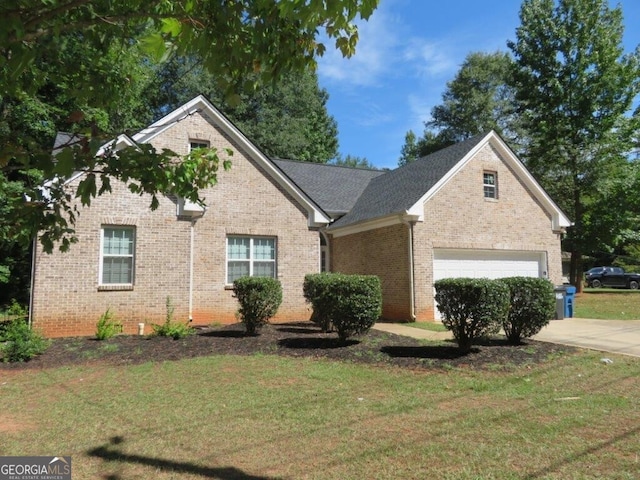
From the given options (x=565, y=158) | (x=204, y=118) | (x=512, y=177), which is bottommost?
(x=512, y=177)

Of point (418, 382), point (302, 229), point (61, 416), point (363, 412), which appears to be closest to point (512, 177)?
point (302, 229)

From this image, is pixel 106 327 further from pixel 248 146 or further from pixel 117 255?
pixel 248 146

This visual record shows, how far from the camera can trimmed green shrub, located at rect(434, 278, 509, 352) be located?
8.61m

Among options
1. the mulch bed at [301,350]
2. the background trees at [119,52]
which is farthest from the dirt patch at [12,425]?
the mulch bed at [301,350]

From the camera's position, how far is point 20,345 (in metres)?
8.90

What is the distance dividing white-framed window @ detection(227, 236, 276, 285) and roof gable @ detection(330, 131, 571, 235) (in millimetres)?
4016

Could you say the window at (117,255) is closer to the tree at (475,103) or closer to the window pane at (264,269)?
the window pane at (264,269)

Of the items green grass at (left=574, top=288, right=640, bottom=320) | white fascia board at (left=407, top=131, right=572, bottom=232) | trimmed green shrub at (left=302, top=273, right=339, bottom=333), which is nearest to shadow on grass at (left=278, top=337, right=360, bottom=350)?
trimmed green shrub at (left=302, top=273, right=339, bottom=333)

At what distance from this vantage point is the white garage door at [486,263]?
52.5 feet

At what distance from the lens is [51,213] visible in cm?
406

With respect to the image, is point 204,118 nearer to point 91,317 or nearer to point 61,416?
point 91,317

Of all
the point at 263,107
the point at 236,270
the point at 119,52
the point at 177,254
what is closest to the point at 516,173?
the point at 236,270

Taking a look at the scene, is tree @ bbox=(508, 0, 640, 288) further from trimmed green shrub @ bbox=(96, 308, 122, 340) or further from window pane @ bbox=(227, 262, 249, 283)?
trimmed green shrub @ bbox=(96, 308, 122, 340)

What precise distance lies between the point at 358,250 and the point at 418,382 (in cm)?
1060
